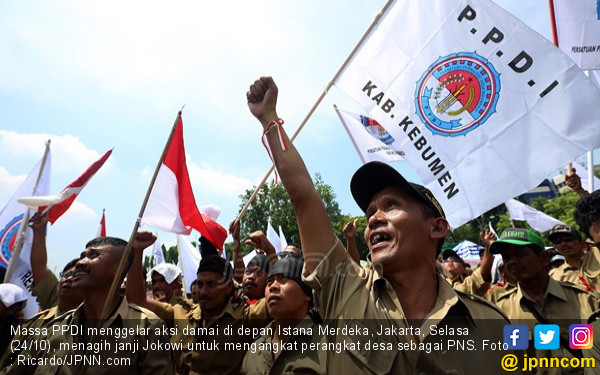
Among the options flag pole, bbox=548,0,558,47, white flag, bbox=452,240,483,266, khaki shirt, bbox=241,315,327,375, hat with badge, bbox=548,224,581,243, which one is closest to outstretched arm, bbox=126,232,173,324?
khaki shirt, bbox=241,315,327,375

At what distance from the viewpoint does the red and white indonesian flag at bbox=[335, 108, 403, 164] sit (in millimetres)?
5527

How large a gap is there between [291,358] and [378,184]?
5.02ft

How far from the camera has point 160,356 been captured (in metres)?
A: 2.87

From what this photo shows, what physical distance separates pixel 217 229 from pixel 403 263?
9.51 ft

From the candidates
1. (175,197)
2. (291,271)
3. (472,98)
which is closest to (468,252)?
(472,98)

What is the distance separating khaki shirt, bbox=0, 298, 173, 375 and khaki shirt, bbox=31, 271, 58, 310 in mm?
1279

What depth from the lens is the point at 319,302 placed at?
1.71m

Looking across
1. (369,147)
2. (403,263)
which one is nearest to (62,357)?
(403,263)

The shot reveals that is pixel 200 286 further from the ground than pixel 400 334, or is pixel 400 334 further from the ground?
pixel 200 286

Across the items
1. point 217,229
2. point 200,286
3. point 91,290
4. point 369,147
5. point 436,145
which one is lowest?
point 91,290

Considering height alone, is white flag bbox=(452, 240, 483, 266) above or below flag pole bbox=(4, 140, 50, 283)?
above

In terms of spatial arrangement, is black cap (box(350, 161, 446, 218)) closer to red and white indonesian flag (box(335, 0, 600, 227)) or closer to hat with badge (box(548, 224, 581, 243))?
red and white indonesian flag (box(335, 0, 600, 227))

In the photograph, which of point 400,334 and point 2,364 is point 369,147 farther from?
point 2,364

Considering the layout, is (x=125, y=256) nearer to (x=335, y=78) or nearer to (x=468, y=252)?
(x=335, y=78)
